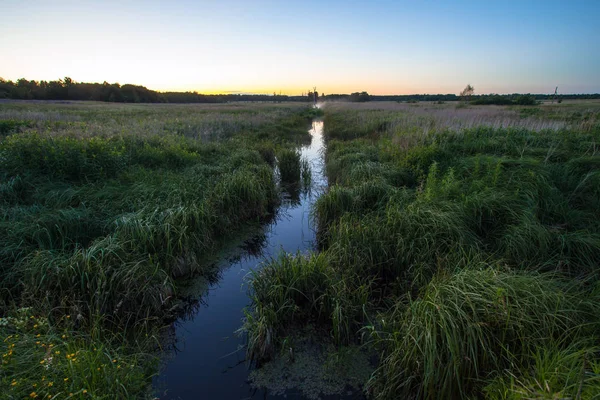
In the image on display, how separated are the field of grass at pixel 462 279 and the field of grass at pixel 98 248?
1359 millimetres

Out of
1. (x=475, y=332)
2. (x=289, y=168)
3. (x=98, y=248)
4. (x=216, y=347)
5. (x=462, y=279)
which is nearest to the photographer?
(x=475, y=332)

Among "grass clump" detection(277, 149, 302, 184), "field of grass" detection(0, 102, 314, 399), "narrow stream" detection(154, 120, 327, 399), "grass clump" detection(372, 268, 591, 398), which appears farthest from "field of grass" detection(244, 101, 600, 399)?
"grass clump" detection(277, 149, 302, 184)

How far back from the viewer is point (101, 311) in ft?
11.4

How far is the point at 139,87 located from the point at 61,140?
80.5 m

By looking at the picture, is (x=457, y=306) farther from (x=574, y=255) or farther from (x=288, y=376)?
(x=574, y=255)

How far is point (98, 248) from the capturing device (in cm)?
393

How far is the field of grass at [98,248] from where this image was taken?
2.47m

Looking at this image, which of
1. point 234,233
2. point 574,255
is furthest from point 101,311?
point 574,255

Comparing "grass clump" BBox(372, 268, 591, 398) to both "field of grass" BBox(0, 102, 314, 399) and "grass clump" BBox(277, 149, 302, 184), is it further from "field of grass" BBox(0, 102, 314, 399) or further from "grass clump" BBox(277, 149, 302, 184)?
"grass clump" BBox(277, 149, 302, 184)

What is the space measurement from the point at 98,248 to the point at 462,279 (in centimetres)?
460

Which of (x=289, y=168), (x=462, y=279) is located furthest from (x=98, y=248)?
(x=289, y=168)

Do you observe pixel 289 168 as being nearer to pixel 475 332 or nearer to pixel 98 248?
pixel 98 248

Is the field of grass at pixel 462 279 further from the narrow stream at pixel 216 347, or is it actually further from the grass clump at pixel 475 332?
the narrow stream at pixel 216 347

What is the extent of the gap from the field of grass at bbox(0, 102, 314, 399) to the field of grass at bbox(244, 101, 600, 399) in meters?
1.36
